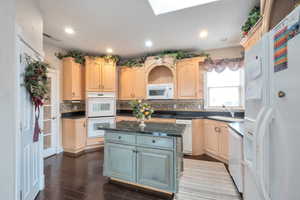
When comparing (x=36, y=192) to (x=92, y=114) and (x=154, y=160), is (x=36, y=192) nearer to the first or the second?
(x=154, y=160)

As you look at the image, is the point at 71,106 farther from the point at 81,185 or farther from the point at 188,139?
the point at 188,139

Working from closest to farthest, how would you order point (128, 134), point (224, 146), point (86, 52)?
point (128, 134) → point (224, 146) → point (86, 52)

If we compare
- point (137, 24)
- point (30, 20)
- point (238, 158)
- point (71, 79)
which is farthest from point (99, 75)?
point (238, 158)

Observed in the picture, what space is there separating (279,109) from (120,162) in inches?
82.3

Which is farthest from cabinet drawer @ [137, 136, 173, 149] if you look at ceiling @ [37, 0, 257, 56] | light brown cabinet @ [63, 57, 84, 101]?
light brown cabinet @ [63, 57, 84, 101]

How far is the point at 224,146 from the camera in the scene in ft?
10.1

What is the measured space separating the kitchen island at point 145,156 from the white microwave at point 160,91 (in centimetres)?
202

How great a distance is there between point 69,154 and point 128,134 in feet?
8.24

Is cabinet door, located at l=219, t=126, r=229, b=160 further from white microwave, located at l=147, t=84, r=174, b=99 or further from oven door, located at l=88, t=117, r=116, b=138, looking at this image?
oven door, located at l=88, t=117, r=116, b=138

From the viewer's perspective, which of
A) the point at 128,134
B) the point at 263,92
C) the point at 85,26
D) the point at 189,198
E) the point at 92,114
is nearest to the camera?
the point at 263,92

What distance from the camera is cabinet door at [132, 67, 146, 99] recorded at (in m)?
4.35

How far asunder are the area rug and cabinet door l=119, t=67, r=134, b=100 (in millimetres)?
2709

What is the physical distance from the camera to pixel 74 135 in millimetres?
3697

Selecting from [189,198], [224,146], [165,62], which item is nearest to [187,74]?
[165,62]
